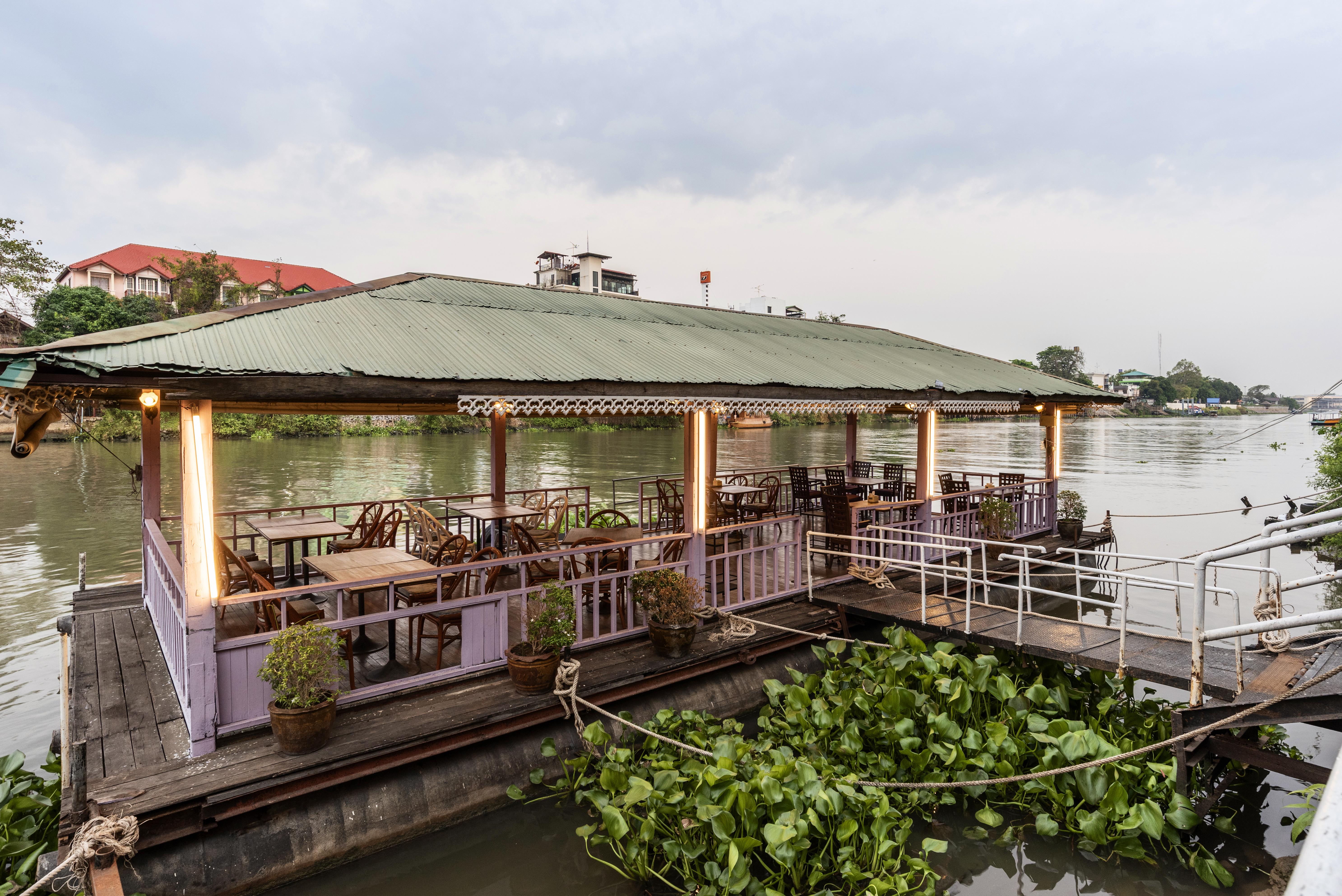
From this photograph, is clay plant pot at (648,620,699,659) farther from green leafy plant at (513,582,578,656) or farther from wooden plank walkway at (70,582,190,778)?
wooden plank walkway at (70,582,190,778)

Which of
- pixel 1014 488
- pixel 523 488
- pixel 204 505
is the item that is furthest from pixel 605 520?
pixel 523 488

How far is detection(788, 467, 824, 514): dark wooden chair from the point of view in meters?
11.2

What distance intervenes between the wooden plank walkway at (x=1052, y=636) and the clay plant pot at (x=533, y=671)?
136 inches

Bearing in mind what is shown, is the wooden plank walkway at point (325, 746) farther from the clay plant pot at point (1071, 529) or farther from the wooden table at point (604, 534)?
the clay plant pot at point (1071, 529)

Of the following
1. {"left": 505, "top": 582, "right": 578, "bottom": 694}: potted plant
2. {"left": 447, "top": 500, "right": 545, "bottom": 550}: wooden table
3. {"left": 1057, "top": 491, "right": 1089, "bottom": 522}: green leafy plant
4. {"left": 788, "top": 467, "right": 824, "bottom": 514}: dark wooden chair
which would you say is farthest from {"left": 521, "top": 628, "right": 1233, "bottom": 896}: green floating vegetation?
{"left": 1057, "top": 491, "right": 1089, "bottom": 522}: green leafy plant

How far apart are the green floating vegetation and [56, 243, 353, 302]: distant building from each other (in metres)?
53.8

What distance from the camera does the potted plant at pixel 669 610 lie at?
6.07 metres

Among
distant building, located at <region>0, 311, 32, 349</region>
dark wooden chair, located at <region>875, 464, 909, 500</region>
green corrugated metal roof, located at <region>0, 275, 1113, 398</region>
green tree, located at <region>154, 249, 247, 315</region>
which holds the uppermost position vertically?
green tree, located at <region>154, 249, 247, 315</region>

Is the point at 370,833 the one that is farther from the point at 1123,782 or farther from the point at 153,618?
the point at 1123,782

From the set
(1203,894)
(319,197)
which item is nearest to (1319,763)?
(1203,894)

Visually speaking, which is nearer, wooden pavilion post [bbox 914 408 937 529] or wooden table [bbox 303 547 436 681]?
wooden table [bbox 303 547 436 681]

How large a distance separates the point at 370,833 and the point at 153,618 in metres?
3.37

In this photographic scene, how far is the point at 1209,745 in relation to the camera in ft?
17.5

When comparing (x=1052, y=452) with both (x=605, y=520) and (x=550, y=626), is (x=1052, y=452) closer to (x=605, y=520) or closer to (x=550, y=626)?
(x=605, y=520)
